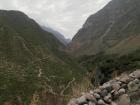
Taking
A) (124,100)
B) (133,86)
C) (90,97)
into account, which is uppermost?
(133,86)

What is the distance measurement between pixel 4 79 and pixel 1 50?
17134 mm

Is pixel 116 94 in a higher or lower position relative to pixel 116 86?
lower

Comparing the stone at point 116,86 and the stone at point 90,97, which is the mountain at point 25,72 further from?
the stone at point 90,97

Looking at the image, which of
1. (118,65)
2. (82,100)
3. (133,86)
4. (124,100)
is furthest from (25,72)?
(82,100)

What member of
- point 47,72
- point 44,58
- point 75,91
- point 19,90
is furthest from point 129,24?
point 75,91

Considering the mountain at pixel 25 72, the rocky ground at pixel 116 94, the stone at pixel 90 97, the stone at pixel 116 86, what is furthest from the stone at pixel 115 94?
the mountain at pixel 25 72

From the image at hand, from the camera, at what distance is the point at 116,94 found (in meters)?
8.08

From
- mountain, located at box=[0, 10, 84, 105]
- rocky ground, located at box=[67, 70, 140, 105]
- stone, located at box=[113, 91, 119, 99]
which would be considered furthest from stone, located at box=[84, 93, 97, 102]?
mountain, located at box=[0, 10, 84, 105]

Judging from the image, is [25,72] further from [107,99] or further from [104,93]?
[107,99]

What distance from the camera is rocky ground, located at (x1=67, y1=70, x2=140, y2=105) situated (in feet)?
25.4

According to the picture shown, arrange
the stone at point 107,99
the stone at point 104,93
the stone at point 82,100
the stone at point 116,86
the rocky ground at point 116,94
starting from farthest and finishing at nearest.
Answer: the stone at point 116,86 → the stone at point 104,93 → the stone at point 107,99 → the rocky ground at point 116,94 → the stone at point 82,100

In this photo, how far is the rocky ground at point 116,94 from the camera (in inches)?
305

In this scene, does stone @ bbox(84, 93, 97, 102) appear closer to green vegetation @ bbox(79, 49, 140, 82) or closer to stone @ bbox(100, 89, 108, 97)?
stone @ bbox(100, 89, 108, 97)

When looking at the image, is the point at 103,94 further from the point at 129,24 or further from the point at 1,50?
the point at 129,24
